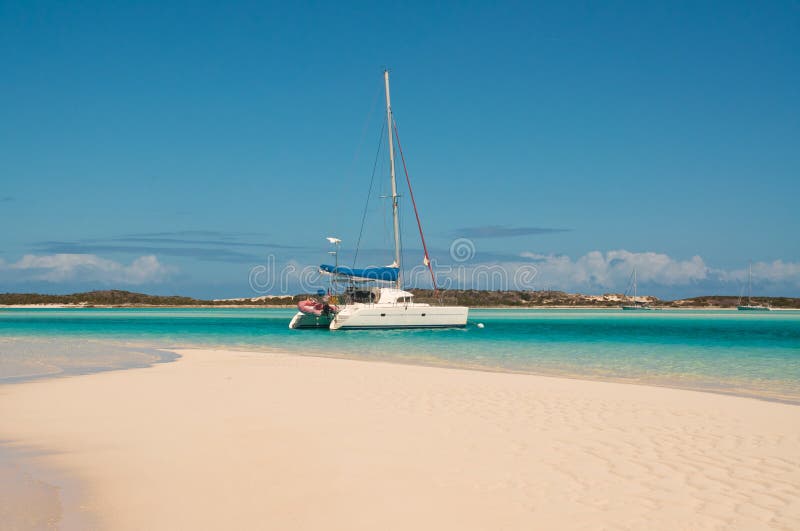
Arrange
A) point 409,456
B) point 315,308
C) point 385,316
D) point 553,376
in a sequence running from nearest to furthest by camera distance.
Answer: point 409,456, point 553,376, point 385,316, point 315,308

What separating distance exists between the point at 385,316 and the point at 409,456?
1319 inches

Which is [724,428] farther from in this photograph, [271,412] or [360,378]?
[360,378]

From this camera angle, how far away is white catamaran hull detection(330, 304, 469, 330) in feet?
135

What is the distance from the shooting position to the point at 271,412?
11.0 m

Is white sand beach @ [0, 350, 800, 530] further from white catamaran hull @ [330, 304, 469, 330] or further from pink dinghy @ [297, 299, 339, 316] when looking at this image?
pink dinghy @ [297, 299, 339, 316]

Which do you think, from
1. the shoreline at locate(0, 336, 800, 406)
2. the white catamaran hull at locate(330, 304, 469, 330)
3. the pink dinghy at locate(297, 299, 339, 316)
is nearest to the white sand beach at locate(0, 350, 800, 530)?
the shoreline at locate(0, 336, 800, 406)

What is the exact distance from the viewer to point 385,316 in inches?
1634

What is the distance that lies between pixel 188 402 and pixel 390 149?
109ft

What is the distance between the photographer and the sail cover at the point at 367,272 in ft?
139

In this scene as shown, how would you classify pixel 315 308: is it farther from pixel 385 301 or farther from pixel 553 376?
pixel 553 376

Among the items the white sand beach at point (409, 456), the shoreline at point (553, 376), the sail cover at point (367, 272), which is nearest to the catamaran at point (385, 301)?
the sail cover at point (367, 272)

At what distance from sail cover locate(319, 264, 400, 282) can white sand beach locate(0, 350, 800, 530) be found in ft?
92.4

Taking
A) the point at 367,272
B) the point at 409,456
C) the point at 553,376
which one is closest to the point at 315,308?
the point at 367,272

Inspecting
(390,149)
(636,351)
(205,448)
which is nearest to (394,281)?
(390,149)
